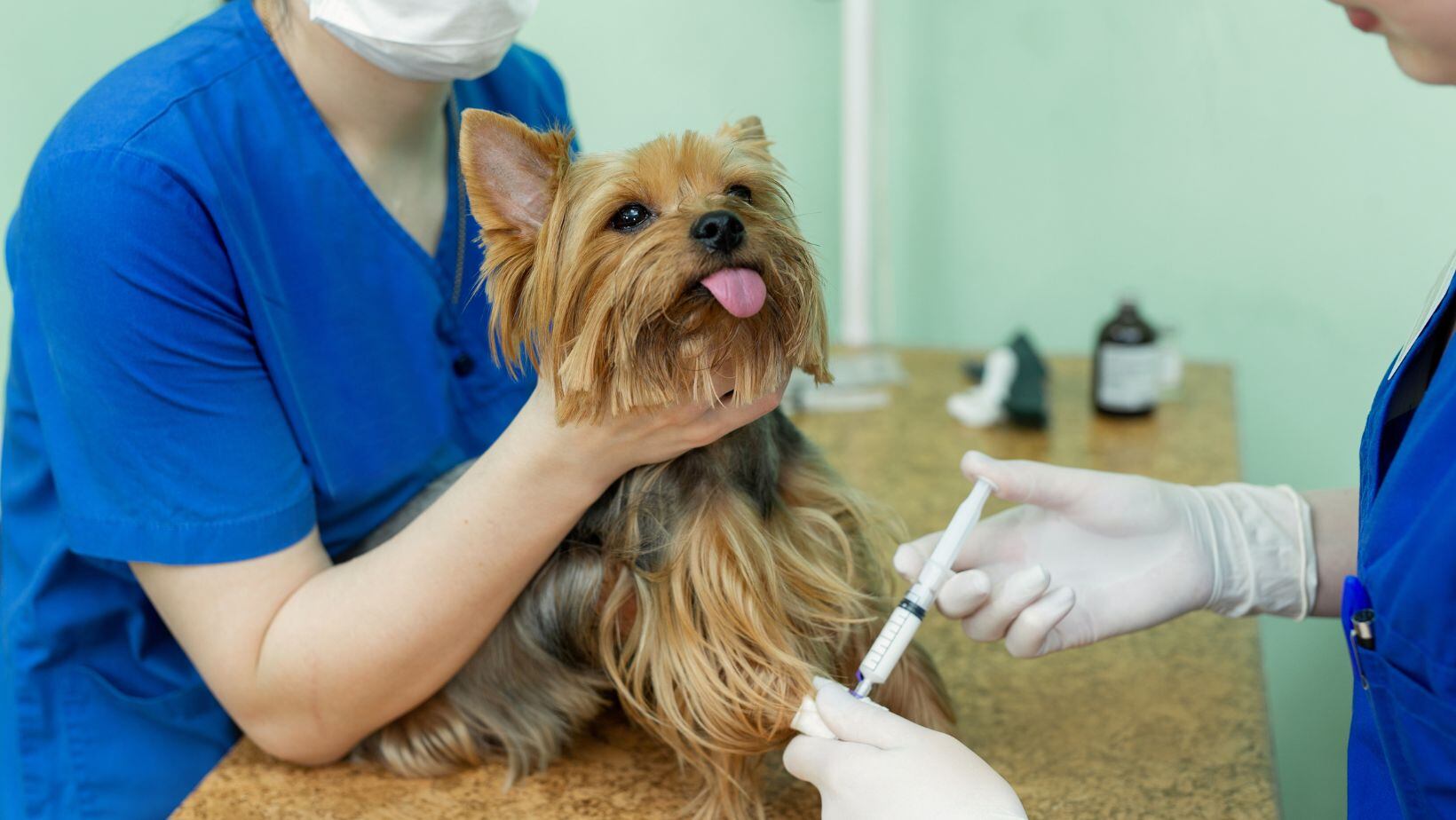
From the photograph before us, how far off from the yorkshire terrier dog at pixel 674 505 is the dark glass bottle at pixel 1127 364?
1001 millimetres

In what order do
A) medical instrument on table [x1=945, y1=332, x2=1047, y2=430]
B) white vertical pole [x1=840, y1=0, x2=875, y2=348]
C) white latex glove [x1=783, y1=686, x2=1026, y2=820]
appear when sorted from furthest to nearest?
1. white vertical pole [x1=840, y1=0, x2=875, y2=348]
2. medical instrument on table [x1=945, y1=332, x2=1047, y2=430]
3. white latex glove [x1=783, y1=686, x2=1026, y2=820]

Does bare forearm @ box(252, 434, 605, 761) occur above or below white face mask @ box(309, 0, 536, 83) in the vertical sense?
below

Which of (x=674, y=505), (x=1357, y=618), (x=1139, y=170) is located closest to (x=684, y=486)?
(x=674, y=505)

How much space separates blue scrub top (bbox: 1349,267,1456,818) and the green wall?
144 cm

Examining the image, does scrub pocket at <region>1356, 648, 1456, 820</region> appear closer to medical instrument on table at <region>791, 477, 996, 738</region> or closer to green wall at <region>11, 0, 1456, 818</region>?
medical instrument on table at <region>791, 477, 996, 738</region>

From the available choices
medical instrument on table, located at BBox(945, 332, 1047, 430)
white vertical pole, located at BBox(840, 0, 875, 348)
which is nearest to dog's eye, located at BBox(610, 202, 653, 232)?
medical instrument on table, located at BBox(945, 332, 1047, 430)

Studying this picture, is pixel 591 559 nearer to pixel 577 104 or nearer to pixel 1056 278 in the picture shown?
pixel 577 104

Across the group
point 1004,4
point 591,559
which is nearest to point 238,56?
point 591,559

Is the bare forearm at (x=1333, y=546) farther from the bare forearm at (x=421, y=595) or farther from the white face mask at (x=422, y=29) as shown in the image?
the white face mask at (x=422, y=29)

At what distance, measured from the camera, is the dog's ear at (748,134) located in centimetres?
99

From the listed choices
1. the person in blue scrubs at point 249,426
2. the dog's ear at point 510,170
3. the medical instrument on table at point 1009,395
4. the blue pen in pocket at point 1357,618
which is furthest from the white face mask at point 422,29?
the medical instrument on table at point 1009,395

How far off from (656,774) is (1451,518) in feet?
2.24

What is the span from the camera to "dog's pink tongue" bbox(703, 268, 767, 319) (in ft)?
2.81

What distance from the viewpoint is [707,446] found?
39.8 inches
